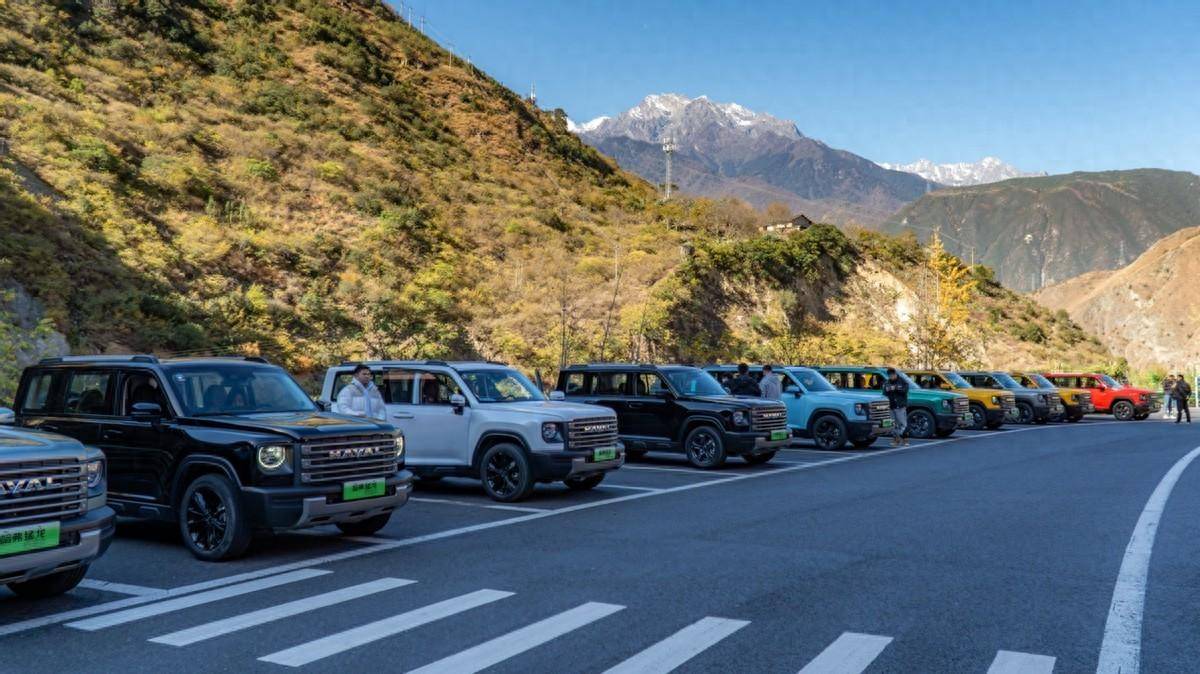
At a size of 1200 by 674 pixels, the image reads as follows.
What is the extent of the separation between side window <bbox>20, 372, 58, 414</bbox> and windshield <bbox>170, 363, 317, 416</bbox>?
5.07 feet

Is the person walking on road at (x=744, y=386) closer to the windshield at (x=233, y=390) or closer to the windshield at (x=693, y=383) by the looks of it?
the windshield at (x=693, y=383)

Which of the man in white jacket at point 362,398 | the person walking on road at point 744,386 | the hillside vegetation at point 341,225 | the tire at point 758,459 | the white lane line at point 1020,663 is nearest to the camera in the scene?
the white lane line at point 1020,663

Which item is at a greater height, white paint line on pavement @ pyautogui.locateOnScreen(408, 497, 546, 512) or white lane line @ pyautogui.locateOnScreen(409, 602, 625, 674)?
white lane line @ pyautogui.locateOnScreen(409, 602, 625, 674)

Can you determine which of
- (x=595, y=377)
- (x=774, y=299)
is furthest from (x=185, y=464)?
(x=774, y=299)

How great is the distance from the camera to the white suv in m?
12.0

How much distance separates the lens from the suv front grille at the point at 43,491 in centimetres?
592

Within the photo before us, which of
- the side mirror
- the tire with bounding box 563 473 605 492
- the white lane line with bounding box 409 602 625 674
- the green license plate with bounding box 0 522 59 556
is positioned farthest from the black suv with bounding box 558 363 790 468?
the green license plate with bounding box 0 522 59 556

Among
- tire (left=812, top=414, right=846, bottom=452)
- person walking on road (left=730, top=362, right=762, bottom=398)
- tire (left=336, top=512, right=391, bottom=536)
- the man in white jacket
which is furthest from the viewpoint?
tire (left=812, top=414, right=846, bottom=452)

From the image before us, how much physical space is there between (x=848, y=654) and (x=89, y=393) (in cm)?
783

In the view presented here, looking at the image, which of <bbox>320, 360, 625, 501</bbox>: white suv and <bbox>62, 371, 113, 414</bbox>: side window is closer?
<bbox>62, 371, 113, 414</bbox>: side window

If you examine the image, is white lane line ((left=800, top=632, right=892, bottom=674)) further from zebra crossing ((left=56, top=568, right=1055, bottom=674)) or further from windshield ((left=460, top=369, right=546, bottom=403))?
windshield ((left=460, top=369, right=546, bottom=403))

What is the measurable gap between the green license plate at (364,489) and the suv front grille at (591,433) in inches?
143

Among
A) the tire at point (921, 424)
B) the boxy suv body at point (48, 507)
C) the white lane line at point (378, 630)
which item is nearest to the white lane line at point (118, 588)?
the boxy suv body at point (48, 507)

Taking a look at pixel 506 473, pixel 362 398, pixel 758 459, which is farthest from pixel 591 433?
pixel 758 459
